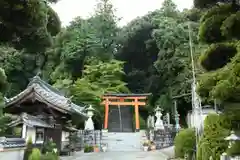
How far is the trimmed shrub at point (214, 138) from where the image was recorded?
9195 mm

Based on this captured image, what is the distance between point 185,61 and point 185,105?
18.8 feet

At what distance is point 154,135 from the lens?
83.7 ft

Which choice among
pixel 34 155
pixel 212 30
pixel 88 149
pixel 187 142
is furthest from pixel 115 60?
pixel 212 30

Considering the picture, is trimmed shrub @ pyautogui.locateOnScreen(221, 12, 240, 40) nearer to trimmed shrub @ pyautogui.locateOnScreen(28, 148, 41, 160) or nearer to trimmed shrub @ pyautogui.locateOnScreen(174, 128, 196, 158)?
trimmed shrub @ pyautogui.locateOnScreen(28, 148, 41, 160)

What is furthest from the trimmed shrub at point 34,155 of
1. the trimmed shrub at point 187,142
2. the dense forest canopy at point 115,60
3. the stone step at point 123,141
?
the stone step at point 123,141

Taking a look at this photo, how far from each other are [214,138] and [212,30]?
366cm

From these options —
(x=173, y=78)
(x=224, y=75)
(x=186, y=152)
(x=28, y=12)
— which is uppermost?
(x=173, y=78)

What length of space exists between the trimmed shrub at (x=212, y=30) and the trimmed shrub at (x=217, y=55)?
18 cm

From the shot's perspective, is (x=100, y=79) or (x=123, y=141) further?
(x=100, y=79)

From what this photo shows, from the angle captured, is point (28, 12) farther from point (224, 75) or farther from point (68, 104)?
point (68, 104)

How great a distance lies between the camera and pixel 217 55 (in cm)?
766

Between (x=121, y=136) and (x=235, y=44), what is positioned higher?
(x=235, y=44)

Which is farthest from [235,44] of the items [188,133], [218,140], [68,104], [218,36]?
[68,104]

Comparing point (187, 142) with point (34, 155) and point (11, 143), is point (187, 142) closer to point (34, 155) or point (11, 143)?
point (34, 155)
